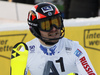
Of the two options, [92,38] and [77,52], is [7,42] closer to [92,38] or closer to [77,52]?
[92,38]

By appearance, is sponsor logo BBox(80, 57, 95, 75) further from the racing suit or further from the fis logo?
the fis logo

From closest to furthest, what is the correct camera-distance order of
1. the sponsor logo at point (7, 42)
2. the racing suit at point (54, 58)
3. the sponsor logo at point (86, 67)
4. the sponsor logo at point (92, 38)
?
1. the sponsor logo at point (86, 67)
2. the racing suit at point (54, 58)
3. the sponsor logo at point (7, 42)
4. the sponsor logo at point (92, 38)

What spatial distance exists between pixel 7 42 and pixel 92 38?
1728 mm

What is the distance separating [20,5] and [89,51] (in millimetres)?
4861

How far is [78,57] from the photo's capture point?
9.47 feet

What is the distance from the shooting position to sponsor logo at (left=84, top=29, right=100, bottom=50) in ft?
16.2

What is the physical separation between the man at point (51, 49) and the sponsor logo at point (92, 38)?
76.9 inches

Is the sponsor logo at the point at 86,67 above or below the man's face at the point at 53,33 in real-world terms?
below

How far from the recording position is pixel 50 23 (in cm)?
289

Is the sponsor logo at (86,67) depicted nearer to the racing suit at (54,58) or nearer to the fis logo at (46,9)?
the racing suit at (54,58)

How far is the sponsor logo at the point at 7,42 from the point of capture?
15.8 feet

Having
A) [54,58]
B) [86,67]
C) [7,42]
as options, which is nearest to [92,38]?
[7,42]

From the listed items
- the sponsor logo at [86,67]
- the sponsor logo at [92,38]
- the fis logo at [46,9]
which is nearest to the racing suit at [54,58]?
the sponsor logo at [86,67]

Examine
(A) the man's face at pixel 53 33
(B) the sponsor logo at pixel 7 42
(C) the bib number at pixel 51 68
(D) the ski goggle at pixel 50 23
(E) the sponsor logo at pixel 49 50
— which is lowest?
(B) the sponsor logo at pixel 7 42
